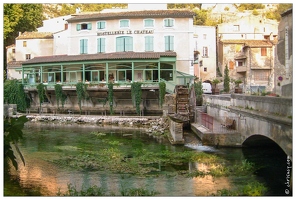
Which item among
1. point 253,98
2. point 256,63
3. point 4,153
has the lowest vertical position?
point 4,153

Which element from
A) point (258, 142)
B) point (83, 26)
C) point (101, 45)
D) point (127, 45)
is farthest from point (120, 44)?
point (258, 142)

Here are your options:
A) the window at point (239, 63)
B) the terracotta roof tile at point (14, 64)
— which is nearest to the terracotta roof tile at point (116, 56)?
the terracotta roof tile at point (14, 64)

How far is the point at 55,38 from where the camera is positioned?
167 feet

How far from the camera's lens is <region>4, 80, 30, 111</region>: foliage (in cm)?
4159

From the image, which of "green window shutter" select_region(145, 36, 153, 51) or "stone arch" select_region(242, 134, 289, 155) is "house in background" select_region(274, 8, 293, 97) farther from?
"green window shutter" select_region(145, 36, 153, 51)

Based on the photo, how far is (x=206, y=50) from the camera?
56750mm

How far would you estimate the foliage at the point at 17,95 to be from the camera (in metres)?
41.6

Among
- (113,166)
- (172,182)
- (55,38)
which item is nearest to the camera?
(172,182)

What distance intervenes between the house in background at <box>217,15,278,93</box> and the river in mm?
27671

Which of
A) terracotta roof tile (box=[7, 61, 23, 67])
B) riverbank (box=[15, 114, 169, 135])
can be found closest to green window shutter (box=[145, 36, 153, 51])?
riverbank (box=[15, 114, 169, 135])

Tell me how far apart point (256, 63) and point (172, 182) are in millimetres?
41844

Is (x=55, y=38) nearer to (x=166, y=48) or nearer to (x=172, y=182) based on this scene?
(x=166, y=48)

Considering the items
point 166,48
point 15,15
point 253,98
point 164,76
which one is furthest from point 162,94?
point 15,15

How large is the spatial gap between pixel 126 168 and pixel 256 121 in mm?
5844
